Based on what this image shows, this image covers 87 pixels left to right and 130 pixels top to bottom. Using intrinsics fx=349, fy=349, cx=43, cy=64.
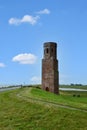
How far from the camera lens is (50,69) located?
5631 centimetres

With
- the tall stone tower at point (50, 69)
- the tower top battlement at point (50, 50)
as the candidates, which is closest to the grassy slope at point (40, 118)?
the tall stone tower at point (50, 69)

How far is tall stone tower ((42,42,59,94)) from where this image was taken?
56.1 meters

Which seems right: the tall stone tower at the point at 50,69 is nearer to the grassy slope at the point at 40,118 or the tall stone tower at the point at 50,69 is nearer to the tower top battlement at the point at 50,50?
the tower top battlement at the point at 50,50

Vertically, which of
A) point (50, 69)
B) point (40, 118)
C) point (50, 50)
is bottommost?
point (40, 118)

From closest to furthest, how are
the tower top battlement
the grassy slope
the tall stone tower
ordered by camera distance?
the grassy slope < the tall stone tower < the tower top battlement

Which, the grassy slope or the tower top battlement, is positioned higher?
the tower top battlement

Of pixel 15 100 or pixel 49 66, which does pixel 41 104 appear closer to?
pixel 15 100

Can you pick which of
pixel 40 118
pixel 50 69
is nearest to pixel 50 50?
pixel 50 69

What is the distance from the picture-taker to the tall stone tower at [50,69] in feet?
184

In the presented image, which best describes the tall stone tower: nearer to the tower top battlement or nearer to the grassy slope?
the tower top battlement

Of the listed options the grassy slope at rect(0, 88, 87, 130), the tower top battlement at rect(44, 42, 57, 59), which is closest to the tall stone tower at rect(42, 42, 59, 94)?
the tower top battlement at rect(44, 42, 57, 59)

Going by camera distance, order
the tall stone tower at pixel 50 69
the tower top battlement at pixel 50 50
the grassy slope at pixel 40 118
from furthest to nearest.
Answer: the tower top battlement at pixel 50 50 < the tall stone tower at pixel 50 69 < the grassy slope at pixel 40 118

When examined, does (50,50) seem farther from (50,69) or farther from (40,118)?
(40,118)

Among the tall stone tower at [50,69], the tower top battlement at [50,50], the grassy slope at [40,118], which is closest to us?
the grassy slope at [40,118]
